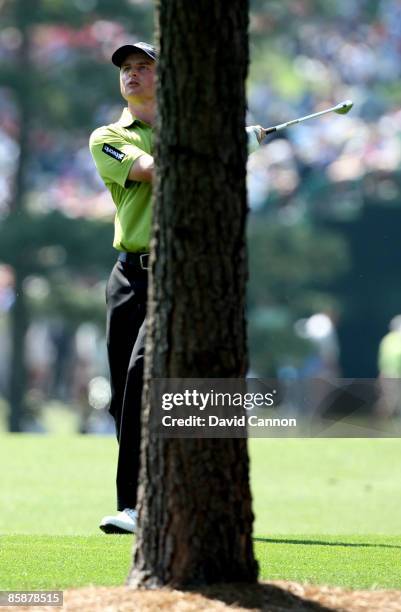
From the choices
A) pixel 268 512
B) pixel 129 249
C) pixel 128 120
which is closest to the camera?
pixel 129 249

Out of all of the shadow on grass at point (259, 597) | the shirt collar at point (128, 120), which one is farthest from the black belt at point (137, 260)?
the shadow on grass at point (259, 597)

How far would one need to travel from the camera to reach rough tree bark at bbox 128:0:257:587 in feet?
16.8

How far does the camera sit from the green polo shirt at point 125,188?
7.37 meters

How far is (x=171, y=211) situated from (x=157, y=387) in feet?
1.83

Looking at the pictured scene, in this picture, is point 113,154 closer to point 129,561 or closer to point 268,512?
point 129,561

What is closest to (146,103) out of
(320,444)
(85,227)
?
(320,444)

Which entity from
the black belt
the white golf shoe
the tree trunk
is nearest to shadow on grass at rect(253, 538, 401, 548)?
the white golf shoe

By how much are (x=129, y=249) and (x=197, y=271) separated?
7.61 ft

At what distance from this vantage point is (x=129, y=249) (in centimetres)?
743

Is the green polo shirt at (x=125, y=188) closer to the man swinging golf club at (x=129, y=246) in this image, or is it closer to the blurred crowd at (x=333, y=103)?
the man swinging golf club at (x=129, y=246)

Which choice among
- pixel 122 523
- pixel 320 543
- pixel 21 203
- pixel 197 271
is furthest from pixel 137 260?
pixel 21 203

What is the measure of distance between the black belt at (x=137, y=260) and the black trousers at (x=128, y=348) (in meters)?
0.02

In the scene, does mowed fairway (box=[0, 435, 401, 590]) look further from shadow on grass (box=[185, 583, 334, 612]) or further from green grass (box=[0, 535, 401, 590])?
shadow on grass (box=[185, 583, 334, 612])

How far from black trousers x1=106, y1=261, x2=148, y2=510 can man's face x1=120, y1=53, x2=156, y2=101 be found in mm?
795
